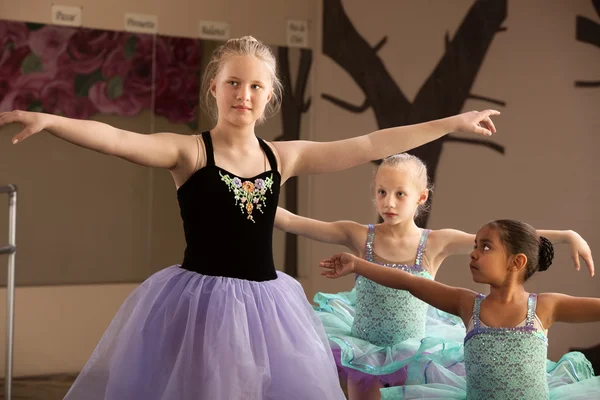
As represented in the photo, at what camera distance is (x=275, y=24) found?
412 centimetres

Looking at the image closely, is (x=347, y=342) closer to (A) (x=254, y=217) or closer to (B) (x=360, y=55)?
(A) (x=254, y=217)

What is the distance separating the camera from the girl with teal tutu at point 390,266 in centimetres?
233

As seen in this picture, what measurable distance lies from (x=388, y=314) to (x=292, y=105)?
1938 mm

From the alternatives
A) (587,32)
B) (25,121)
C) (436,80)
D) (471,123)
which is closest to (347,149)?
(471,123)

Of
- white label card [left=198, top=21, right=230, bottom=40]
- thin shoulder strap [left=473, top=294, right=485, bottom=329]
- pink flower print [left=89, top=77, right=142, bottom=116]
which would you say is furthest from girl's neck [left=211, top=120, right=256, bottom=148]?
white label card [left=198, top=21, right=230, bottom=40]

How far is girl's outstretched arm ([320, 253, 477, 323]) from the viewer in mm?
2012

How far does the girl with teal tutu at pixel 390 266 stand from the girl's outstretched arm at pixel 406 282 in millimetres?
297

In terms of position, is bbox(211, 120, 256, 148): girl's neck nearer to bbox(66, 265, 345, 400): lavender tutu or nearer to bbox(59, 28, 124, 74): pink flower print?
bbox(66, 265, 345, 400): lavender tutu

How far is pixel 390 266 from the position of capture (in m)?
2.52

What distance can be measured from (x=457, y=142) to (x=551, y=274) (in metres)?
0.89

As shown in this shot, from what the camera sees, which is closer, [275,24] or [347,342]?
[347,342]

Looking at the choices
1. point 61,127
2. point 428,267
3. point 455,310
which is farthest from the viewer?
point 428,267

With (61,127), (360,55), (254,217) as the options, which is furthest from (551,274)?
(61,127)

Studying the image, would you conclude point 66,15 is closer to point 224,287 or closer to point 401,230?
point 401,230
